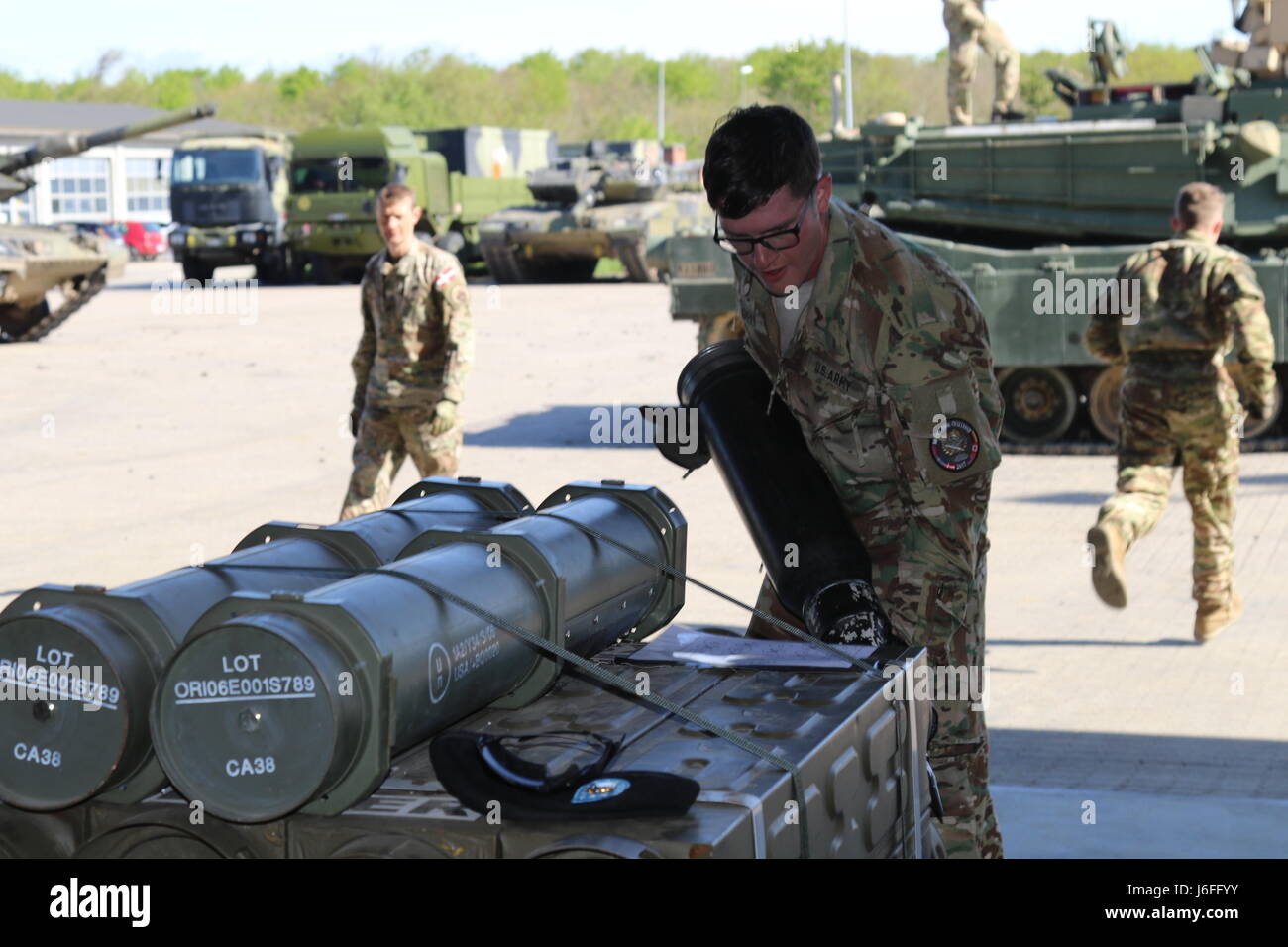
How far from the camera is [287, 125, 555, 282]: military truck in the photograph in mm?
33281

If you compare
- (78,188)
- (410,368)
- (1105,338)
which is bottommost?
(410,368)

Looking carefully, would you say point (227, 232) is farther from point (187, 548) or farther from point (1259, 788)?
point (1259, 788)

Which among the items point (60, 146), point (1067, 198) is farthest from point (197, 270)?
point (1067, 198)

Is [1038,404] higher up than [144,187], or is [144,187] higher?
[144,187]

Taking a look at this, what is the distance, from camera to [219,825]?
2.45 meters

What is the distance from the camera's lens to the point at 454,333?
827 centimetres

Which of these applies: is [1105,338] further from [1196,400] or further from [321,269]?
[321,269]

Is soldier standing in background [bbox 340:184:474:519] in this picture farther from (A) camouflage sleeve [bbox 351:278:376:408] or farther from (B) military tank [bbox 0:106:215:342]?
(B) military tank [bbox 0:106:215:342]

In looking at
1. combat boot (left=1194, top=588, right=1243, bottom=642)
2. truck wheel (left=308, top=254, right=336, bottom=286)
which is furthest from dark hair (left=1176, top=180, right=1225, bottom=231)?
truck wheel (left=308, top=254, right=336, bottom=286)

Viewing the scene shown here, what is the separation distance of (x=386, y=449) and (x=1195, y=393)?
12.2ft

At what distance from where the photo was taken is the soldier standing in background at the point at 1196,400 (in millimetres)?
7445
